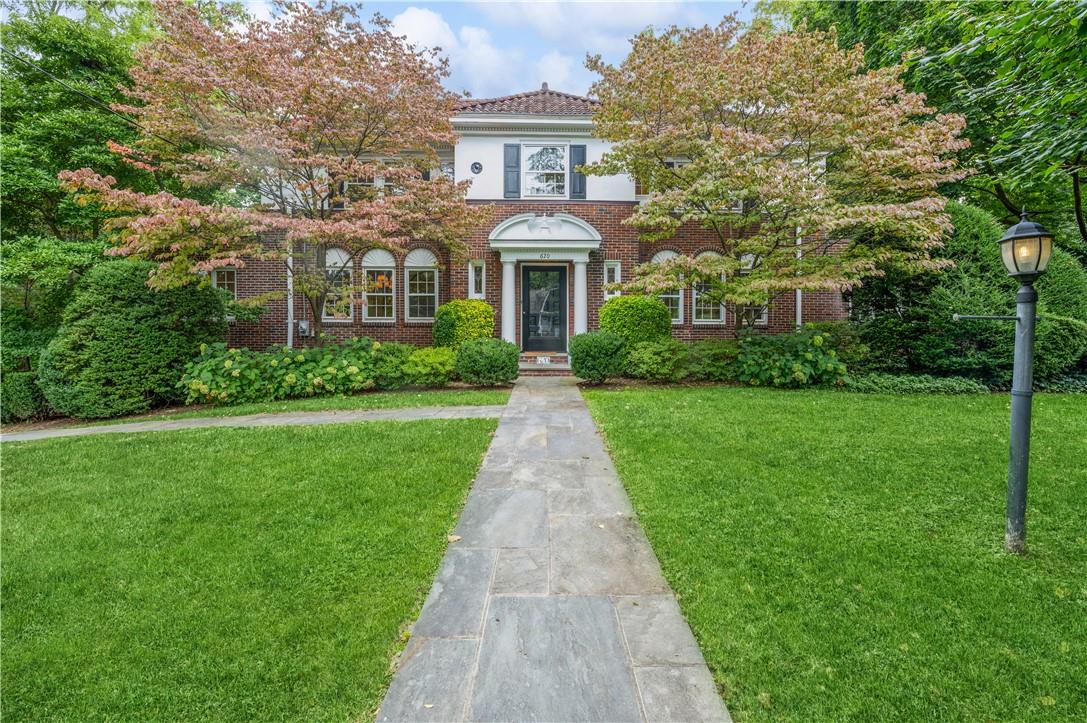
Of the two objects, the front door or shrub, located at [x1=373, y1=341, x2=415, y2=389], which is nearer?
shrub, located at [x1=373, y1=341, x2=415, y2=389]

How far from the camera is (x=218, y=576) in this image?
8.78 ft

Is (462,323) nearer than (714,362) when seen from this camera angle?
No

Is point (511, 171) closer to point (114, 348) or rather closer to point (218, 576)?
point (114, 348)

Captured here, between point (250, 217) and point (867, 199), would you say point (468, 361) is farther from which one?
point (867, 199)

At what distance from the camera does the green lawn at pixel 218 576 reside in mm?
1894

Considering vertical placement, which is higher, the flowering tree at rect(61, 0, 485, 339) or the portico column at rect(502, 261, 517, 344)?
the flowering tree at rect(61, 0, 485, 339)

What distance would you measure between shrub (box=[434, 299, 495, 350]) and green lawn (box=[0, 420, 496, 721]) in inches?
215

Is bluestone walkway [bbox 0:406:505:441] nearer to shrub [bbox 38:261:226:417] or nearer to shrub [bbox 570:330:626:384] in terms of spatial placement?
shrub [bbox 38:261:226:417]

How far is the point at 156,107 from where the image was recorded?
24.6 ft

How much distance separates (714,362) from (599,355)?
2369 millimetres

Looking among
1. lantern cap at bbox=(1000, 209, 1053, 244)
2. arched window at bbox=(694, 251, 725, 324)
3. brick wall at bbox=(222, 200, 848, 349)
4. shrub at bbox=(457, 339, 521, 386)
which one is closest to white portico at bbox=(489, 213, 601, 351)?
brick wall at bbox=(222, 200, 848, 349)

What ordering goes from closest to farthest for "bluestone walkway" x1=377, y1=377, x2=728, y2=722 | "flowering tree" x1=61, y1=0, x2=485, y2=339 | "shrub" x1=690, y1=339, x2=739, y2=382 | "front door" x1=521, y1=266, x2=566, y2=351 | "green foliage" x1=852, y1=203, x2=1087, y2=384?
"bluestone walkway" x1=377, y1=377, x2=728, y2=722 → "flowering tree" x1=61, y1=0, x2=485, y2=339 → "green foliage" x1=852, y1=203, x2=1087, y2=384 → "shrub" x1=690, y1=339, x2=739, y2=382 → "front door" x1=521, y1=266, x2=566, y2=351

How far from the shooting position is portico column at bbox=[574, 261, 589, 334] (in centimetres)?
1113

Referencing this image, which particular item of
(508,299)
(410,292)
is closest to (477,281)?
(508,299)
